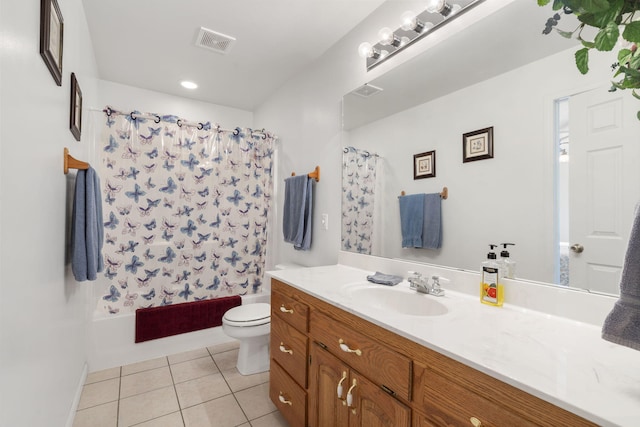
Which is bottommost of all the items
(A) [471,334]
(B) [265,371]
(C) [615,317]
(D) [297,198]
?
(B) [265,371]

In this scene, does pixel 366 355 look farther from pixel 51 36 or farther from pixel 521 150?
pixel 51 36

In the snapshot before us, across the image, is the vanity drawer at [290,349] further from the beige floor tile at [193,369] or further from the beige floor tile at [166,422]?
the beige floor tile at [193,369]

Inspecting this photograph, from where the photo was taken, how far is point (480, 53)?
1.26m

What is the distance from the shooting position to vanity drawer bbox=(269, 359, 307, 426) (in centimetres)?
136

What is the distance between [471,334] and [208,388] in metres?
1.81

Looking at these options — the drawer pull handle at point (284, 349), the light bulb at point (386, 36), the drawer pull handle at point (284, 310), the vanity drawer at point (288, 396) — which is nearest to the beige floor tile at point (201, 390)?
the vanity drawer at point (288, 396)

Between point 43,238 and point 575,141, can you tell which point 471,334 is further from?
point 43,238

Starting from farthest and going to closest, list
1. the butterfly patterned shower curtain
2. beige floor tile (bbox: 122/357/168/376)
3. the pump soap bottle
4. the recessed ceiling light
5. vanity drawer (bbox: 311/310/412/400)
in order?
1. the recessed ceiling light
2. the butterfly patterned shower curtain
3. beige floor tile (bbox: 122/357/168/376)
4. the pump soap bottle
5. vanity drawer (bbox: 311/310/412/400)

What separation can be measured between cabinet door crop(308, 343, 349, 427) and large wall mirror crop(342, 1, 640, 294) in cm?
68

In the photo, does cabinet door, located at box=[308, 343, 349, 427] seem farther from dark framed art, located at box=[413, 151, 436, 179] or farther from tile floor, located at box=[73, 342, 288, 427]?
dark framed art, located at box=[413, 151, 436, 179]

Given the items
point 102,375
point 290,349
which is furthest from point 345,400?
point 102,375

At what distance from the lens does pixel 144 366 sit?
2.22 meters

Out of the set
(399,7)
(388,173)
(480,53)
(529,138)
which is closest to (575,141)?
(529,138)

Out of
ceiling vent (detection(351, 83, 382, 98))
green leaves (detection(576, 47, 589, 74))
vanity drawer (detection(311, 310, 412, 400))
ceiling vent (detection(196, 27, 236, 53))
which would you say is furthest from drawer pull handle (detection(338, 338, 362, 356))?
ceiling vent (detection(196, 27, 236, 53))
